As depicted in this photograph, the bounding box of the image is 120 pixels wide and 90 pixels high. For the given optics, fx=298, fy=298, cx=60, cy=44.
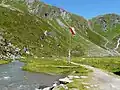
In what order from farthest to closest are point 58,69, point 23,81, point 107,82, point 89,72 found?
point 58,69 → point 89,72 → point 23,81 → point 107,82

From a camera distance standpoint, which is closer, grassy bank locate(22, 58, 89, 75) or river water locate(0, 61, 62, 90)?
river water locate(0, 61, 62, 90)

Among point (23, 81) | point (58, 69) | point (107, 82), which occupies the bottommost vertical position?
point (23, 81)

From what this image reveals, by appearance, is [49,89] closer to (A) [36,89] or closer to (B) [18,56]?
(A) [36,89]

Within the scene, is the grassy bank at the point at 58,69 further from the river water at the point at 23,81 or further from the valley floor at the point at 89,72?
the river water at the point at 23,81

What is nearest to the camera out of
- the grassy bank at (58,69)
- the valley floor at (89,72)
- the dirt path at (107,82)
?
the dirt path at (107,82)

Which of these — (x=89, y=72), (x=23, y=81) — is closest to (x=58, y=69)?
(x=89, y=72)

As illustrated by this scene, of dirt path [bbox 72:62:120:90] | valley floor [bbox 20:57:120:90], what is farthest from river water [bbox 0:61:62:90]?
dirt path [bbox 72:62:120:90]

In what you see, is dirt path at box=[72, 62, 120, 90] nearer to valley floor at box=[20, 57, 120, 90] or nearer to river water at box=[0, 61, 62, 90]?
valley floor at box=[20, 57, 120, 90]

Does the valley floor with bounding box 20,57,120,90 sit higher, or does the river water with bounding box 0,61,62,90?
the valley floor with bounding box 20,57,120,90

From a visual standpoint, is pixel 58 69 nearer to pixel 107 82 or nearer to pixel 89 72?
pixel 89 72

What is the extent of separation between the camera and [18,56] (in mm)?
190875

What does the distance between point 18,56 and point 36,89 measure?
140779 millimetres

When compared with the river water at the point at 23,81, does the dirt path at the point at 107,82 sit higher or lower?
higher

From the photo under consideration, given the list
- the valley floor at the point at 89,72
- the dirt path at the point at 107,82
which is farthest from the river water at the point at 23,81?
the dirt path at the point at 107,82
